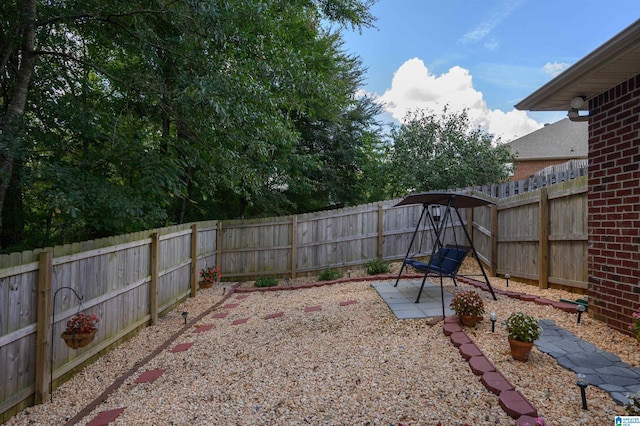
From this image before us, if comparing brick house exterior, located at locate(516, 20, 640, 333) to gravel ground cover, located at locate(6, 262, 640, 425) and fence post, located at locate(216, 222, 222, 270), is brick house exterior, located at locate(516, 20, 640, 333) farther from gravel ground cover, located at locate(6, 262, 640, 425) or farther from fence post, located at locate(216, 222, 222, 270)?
fence post, located at locate(216, 222, 222, 270)

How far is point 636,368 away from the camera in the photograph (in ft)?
8.03

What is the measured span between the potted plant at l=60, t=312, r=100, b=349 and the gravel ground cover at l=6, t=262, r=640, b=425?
0.43 m

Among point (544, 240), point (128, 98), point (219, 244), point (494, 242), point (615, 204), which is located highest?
point (128, 98)

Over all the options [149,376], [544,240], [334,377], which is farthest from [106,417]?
[544,240]

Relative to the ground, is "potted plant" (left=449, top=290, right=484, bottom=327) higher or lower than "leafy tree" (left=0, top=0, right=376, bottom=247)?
lower

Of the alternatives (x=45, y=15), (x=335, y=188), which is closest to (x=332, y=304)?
(x=45, y=15)

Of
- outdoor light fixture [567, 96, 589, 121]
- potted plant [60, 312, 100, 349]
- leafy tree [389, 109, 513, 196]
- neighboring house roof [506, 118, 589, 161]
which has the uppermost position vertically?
neighboring house roof [506, 118, 589, 161]

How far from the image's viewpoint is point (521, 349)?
8.57 ft

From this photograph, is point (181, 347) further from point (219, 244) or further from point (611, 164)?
point (611, 164)

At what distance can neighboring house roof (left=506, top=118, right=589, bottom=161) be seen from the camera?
648 inches

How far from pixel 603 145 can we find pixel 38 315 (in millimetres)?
5587

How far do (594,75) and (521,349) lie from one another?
2.49 meters

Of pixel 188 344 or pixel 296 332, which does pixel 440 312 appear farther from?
pixel 188 344

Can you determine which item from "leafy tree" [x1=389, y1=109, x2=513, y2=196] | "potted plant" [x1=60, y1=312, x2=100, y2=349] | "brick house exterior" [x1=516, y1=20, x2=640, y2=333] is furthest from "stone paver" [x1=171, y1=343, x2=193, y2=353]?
"leafy tree" [x1=389, y1=109, x2=513, y2=196]
